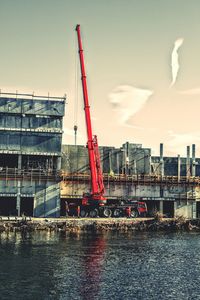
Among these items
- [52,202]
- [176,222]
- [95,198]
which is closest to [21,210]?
[52,202]

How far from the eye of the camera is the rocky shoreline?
56.7 meters

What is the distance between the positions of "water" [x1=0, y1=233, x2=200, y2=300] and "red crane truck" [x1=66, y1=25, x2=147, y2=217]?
463 inches

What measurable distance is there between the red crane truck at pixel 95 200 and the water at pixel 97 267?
11.7m

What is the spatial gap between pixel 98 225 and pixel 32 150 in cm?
1592

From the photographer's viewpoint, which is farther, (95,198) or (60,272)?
(95,198)

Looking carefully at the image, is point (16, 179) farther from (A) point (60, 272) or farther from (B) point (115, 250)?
(A) point (60, 272)

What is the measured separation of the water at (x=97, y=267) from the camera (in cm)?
3056

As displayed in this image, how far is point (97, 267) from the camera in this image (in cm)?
3747

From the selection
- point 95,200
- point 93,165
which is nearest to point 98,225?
point 95,200

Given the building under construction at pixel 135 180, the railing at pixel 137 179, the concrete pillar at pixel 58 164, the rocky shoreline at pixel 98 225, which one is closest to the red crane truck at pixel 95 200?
the building under construction at pixel 135 180

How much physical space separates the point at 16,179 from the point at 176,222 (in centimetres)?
2498

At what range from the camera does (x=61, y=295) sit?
97.1 feet

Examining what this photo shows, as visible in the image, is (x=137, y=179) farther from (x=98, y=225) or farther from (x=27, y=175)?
(x=27, y=175)

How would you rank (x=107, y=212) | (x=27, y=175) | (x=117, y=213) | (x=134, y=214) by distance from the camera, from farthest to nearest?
(x=134, y=214) < (x=117, y=213) < (x=107, y=212) < (x=27, y=175)
